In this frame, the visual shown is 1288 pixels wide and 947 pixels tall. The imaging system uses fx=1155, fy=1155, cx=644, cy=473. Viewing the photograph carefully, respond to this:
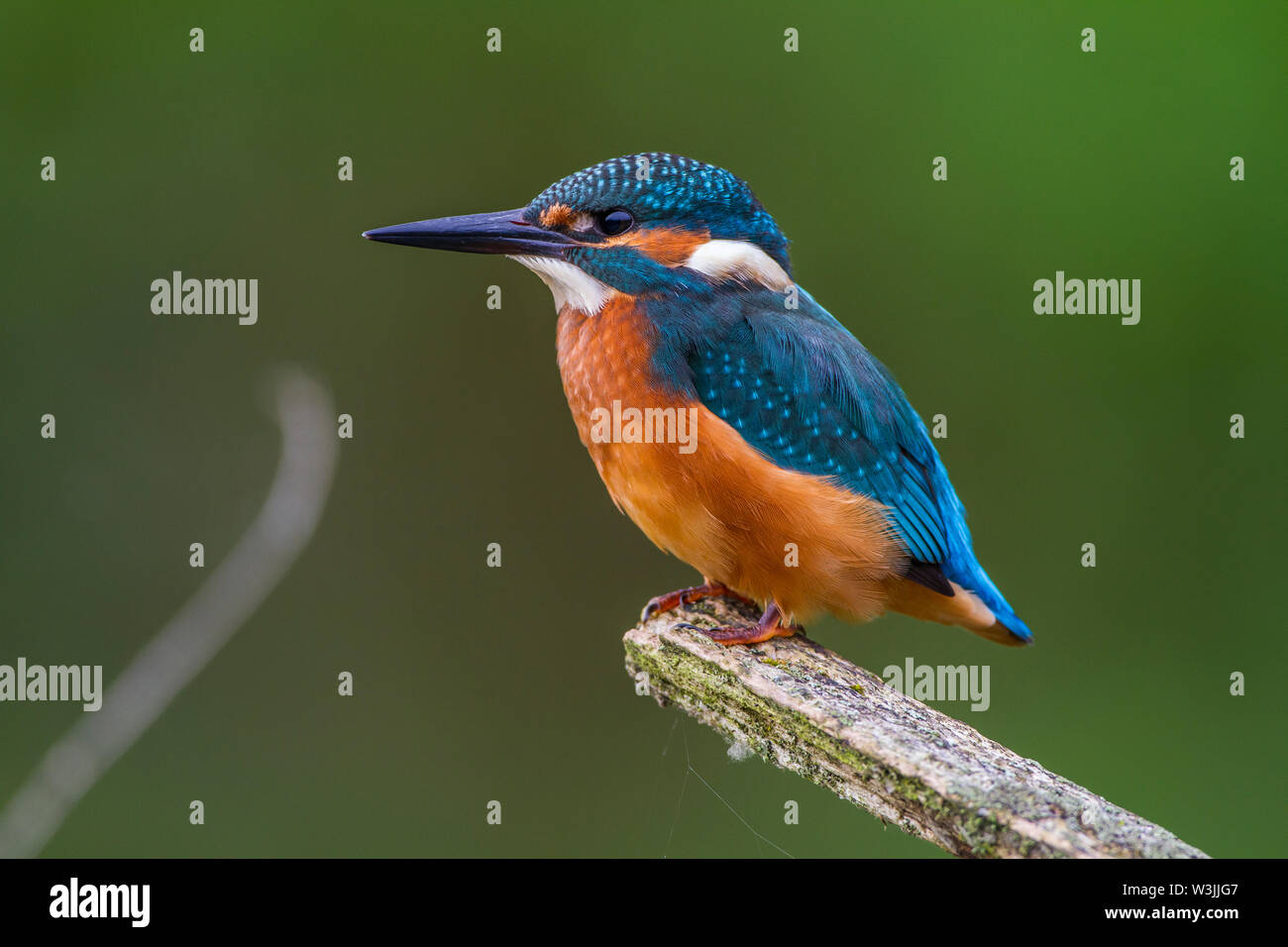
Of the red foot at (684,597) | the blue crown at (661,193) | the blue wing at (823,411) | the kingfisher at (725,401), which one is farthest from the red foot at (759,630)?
the blue crown at (661,193)

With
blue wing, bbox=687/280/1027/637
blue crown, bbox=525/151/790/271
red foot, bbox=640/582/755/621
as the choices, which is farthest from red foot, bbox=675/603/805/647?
blue crown, bbox=525/151/790/271

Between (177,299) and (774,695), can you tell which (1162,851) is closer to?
(774,695)

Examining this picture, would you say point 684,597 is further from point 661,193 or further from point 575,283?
point 661,193

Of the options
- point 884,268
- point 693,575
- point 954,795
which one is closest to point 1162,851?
point 954,795

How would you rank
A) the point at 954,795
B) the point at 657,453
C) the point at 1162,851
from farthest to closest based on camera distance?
the point at 657,453
the point at 954,795
the point at 1162,851

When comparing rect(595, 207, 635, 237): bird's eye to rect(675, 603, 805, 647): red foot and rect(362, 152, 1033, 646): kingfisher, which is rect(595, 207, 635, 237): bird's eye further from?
rect(675, 603, 805, 647): red foot

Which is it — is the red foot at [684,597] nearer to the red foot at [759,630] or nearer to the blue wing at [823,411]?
the red foot at [759,630]
